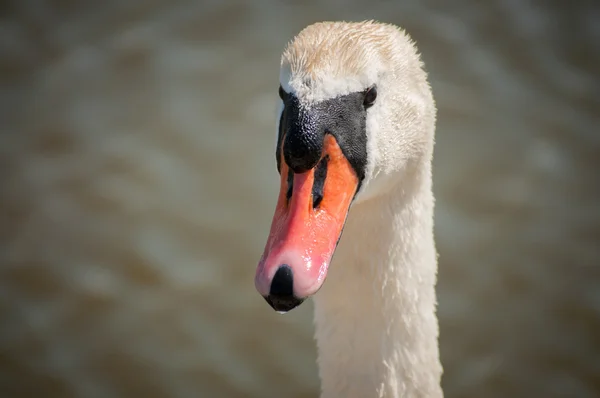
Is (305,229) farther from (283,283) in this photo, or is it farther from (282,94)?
(282,94)

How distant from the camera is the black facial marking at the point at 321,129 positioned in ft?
3.77

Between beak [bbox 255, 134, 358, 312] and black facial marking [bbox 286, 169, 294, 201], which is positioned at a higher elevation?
black facial marking [bbox 286, 169, 294, 201]

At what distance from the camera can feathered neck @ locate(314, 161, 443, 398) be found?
1.46m

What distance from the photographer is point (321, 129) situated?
1.17 meters

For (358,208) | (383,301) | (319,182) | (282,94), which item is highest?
(282,94)

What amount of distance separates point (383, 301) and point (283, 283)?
0.49m

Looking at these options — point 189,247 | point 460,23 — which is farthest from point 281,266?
point 460,23

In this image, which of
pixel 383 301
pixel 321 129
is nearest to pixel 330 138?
pixel 321 129

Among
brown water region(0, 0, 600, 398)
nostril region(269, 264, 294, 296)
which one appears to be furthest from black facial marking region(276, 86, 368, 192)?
brown water region(0, 0, 600, 398)

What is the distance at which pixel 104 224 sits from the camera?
9.65 feet

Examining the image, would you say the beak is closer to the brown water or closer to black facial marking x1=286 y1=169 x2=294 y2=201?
black facial marking x1=286 y1=169 x2=294 y2=201

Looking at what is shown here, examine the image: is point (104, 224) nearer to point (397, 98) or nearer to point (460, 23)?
point (460, 23)

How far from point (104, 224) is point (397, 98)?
1894 millimetres

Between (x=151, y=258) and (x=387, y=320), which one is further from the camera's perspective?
(x=151, y=258)
